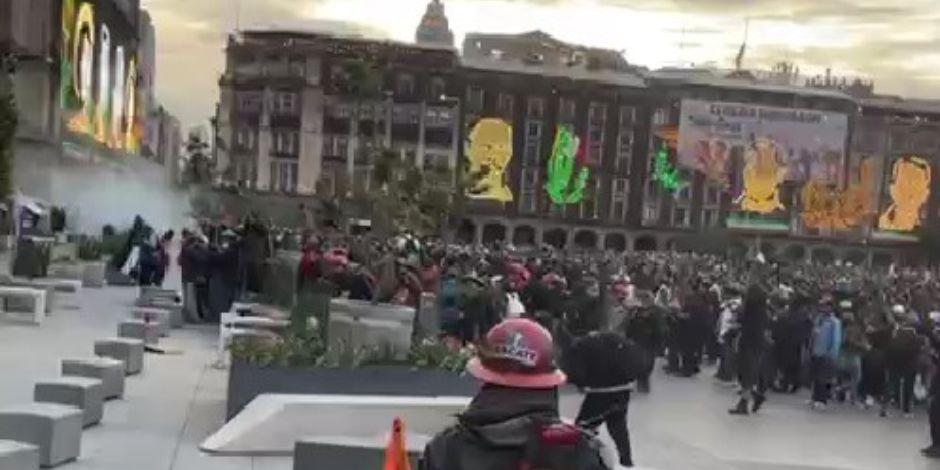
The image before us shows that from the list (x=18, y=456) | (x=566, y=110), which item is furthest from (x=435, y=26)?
(x=18, y=456)

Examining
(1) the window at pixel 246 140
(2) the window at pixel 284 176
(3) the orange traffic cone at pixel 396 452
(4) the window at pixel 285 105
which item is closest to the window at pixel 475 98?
(4) the window at pixel 285 105

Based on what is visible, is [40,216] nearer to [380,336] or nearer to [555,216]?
[380,336]

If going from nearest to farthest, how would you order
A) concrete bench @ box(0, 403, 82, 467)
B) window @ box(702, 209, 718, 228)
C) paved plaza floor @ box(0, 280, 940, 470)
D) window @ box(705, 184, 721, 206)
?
concrete bench @ box(0, 403, 82, 467) → paved plaza floor @ box(0, 280, 940, 470) → window @ box(705, 184, 721, 206) → window @ box(702, 209, 718, 228)

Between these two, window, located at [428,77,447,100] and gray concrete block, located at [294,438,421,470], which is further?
window, located at [428,77,447,100]

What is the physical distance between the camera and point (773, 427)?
16031 millimetres

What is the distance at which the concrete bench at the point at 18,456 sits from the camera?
306 inches

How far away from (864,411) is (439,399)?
10.1 m

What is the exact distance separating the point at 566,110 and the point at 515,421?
94.8m

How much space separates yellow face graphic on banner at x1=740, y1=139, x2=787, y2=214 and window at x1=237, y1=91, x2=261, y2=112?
3090cm

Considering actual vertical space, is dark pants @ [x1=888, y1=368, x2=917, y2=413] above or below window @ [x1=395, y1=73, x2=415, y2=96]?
below

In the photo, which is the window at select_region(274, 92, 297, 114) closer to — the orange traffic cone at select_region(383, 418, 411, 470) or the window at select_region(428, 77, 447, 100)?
the window at select_region(428, 77, 447, 100)

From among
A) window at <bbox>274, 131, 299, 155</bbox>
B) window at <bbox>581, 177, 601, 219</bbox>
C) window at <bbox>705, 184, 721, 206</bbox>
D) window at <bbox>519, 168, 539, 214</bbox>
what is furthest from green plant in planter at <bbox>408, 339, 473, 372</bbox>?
window at <bbox>705, 184, 721, 206</bbox>

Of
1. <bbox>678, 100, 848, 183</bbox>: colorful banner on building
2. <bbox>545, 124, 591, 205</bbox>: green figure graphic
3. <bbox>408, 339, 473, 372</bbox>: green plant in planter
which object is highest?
<bbox>678, 100, 848, 183</bbox>: colorful banner on building

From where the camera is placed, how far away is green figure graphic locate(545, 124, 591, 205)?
8831 cm
